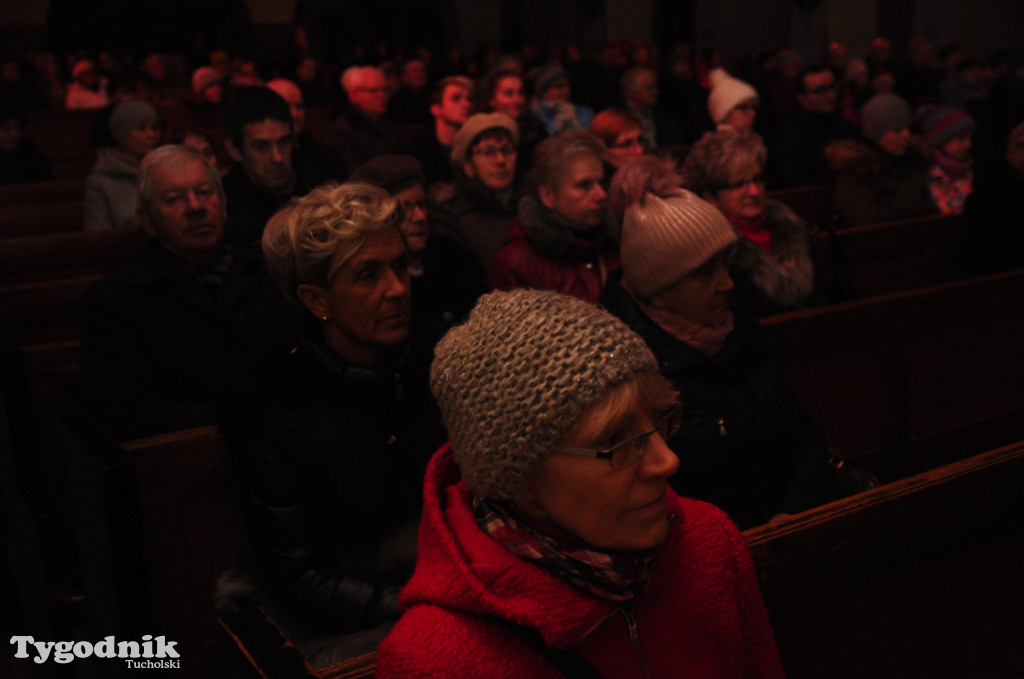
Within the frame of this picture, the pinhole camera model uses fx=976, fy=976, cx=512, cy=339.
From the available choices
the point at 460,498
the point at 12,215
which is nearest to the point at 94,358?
the point at 460,498

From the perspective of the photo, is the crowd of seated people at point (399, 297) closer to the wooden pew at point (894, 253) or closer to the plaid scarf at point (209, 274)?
the plaid scarf at point (209, 274)

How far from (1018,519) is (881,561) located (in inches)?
14.4

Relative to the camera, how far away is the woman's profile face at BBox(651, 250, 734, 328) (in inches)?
86.7

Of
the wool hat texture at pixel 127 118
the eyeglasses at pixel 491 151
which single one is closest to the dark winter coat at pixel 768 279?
the eyeglasses at pixel 491 151

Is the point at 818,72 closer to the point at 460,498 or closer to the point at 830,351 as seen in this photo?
the point at 830,351

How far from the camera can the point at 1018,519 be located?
1.88 m

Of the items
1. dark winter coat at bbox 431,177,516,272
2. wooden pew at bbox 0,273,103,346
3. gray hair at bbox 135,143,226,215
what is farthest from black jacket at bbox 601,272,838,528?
wooden pew at bbox 0,273,103,346

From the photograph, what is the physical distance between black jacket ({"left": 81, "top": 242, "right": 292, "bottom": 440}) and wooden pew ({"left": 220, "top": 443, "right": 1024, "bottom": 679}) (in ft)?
3.82

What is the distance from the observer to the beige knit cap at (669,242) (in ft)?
7.18

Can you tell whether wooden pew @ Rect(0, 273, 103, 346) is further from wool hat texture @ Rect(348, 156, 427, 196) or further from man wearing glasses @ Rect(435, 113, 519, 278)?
man wearing glasses @ Rect(435, 113, 519, 278)

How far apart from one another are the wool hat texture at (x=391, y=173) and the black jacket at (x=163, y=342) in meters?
0.58

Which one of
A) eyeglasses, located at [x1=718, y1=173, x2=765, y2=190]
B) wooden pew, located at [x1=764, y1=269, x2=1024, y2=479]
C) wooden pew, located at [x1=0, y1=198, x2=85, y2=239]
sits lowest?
wooden pew, located at [x1=764, y1=269, x2=1024, y2=479]

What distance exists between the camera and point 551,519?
1197 millimetres

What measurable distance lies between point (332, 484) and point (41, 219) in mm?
3657
